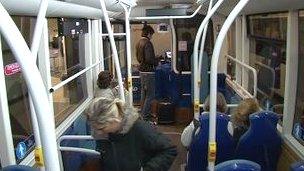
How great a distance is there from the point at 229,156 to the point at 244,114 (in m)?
0.58

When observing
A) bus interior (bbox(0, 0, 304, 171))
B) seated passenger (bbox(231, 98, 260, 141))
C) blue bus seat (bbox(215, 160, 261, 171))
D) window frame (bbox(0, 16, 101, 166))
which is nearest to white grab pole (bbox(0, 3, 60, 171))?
bus interior (bbox(0, 0, 304, 171))

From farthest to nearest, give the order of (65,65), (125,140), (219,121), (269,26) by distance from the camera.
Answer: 1. (65,65)
2. (269,26)
3. (219,121)
4. (125,140)

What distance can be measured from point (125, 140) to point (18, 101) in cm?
103

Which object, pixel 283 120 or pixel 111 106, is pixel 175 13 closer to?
pixel 283 120

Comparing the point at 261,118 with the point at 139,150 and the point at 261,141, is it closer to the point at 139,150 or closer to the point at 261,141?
the point at 261,141

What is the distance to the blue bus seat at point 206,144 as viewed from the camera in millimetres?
2777

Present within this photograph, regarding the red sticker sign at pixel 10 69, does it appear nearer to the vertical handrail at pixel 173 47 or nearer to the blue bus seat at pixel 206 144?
the blue bus seat at pixel 206 144

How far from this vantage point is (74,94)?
4812 millimetres

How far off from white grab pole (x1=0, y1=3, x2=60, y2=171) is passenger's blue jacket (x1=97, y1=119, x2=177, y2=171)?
132 cm

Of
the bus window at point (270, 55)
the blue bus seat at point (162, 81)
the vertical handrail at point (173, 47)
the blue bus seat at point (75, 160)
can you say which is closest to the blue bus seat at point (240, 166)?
the blue bus seat at point (75, 160)

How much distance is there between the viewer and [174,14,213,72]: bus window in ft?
23.6

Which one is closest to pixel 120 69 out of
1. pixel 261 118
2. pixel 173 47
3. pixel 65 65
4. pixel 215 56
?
pixel 261 118

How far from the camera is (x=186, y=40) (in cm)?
725

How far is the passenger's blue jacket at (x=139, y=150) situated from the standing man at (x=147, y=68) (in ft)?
15.5
